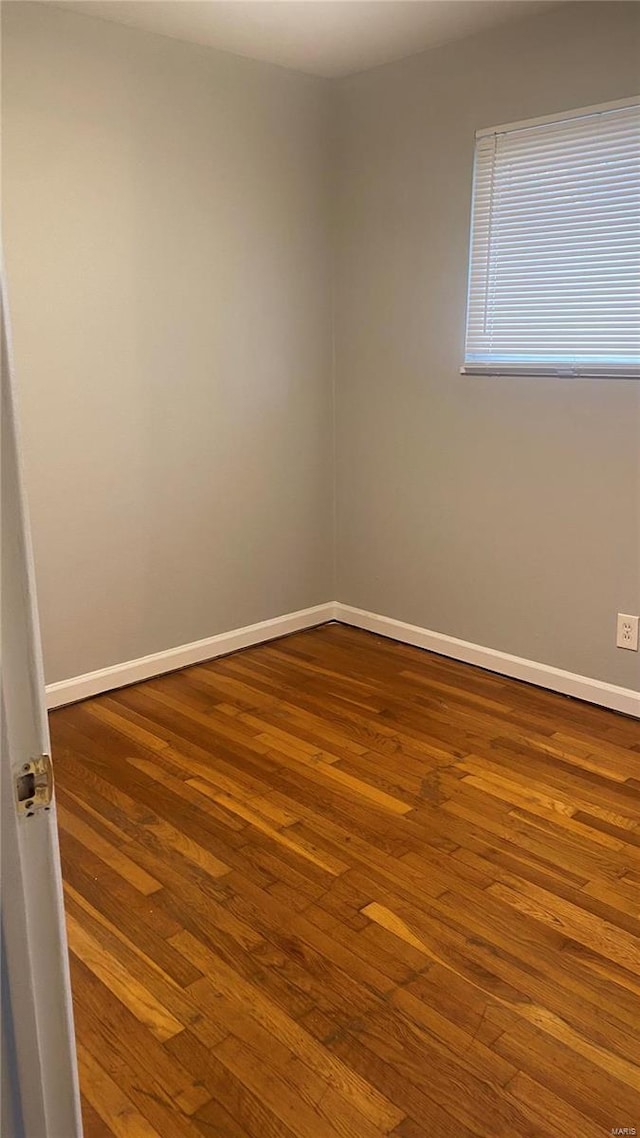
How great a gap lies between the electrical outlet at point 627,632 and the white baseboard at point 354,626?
167mm

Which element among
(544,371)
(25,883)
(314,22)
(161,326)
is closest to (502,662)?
(544,371)

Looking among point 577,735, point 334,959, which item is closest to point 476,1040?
point 334,959

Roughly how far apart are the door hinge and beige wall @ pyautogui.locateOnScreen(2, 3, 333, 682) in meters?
2.30

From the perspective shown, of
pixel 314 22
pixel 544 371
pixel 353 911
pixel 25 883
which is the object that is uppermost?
pixel 314 22

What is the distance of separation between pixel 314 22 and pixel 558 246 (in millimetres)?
1118

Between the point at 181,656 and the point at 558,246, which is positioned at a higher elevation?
the point at 558,246

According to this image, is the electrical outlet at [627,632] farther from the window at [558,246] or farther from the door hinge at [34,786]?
the door hinge at [34,786]

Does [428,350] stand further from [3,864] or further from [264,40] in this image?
[3,864]

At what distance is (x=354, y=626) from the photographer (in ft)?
13.7

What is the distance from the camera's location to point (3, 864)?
2.92 ft

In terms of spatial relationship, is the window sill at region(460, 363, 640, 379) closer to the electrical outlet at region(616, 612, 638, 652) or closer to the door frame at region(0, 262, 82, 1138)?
the electrical outlet at region(616, 612, 638, 652)

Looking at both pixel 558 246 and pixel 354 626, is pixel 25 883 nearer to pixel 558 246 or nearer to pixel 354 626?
pixel 558 246

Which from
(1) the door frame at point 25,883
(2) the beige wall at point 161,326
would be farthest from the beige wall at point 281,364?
(1) the door frame at point 25,883

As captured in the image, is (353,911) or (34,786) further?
(353,911)
